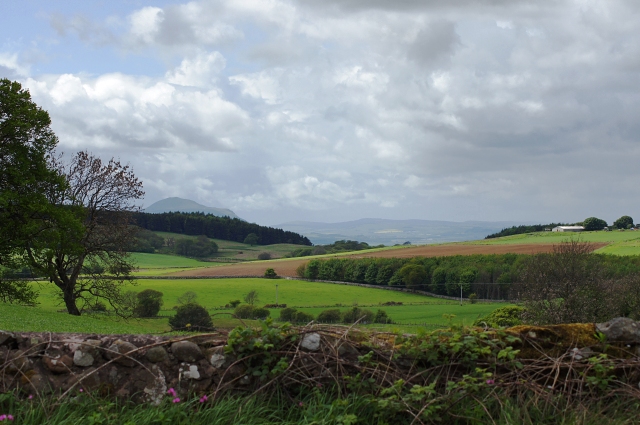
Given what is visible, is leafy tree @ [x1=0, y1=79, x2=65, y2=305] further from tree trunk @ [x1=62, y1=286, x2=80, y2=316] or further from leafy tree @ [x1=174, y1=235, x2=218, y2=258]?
leafy tree @ [x1=174, y1=235, x2=218, y2=258]

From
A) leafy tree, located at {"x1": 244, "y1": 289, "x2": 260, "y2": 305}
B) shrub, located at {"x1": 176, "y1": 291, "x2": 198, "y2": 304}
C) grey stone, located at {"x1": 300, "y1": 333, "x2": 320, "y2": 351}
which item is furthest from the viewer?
leafy tree, located at {"x1": 244, "y1": 289, "x2": 260, "y2": 305}

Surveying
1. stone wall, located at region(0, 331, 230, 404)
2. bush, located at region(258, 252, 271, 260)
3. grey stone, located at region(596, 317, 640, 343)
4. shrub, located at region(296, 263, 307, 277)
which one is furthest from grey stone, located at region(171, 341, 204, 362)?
bush, located at region(258, 252, 271, 260)

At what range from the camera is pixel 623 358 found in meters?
5.77

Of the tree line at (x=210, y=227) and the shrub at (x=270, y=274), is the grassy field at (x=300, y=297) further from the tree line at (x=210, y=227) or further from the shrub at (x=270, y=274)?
the tree line at (x=210, y=227)

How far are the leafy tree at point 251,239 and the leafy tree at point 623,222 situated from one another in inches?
3783

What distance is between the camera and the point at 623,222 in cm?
13638

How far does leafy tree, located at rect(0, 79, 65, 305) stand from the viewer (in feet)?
99.8

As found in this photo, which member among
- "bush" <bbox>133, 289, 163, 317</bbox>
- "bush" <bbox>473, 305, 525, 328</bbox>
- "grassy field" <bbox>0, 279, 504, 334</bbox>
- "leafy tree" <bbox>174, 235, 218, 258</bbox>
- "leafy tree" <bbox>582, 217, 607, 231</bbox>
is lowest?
"grassy field" <bbox>0, 279, 504, 334</bbox>

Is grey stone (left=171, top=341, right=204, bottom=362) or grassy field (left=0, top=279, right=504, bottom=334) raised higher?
grey stone (left=171, top=341, right=204, bottom=362)

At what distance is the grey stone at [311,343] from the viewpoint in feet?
18.4

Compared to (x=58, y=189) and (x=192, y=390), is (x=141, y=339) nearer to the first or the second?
(x=192, y=390)

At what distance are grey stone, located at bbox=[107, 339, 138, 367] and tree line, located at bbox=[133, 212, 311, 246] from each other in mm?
140101

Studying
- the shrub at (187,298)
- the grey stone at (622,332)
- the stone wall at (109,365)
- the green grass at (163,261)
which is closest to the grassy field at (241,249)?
the green grass at (163,261)

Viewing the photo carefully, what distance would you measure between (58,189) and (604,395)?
35185 millimetres
